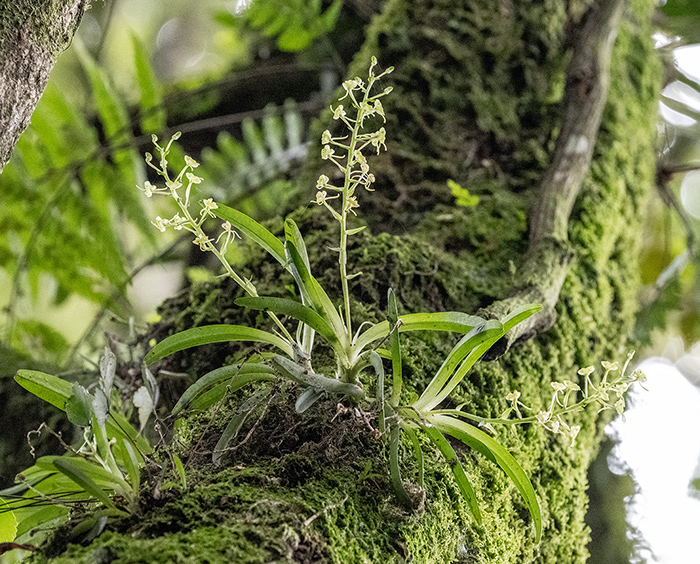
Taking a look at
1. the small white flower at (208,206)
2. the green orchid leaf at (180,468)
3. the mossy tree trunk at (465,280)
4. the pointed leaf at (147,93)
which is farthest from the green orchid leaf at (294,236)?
the pointed leaf at (147,93)

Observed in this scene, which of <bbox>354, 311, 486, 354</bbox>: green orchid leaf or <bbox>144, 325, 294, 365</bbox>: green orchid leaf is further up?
<bbox>144, 325, 294, 365</bbox>: green orchid leaf

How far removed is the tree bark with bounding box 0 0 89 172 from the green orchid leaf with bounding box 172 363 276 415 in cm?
43

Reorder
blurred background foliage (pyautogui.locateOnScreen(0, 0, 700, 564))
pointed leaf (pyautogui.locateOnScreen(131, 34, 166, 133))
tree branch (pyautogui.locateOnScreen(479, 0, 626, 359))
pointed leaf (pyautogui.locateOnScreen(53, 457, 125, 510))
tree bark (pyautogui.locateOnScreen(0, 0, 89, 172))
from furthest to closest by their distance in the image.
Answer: pointed leaf (pyautogui.locateOnScreen(131, 34, 166, 133))
blurred background foliage (pyautogui.locateOnScreen(0, 0, 700, 564))
tree branch (pyautogui.locateOnScreen(479, 0, 626, 359))
tree bark (pyautogui.locateOnScreen(0, 0, 89, 172))
pointed leaf (pyautogui.locateOnScreen(53, 457, 125, 510))

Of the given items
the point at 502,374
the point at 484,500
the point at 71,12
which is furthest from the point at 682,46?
the point at 71,12

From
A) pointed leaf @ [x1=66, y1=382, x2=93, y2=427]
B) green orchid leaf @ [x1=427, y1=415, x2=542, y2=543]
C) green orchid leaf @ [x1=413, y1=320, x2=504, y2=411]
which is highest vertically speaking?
pointed leaf @ [x1=66, y1=382, x2=93, y2=427]

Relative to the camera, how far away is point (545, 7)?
1966 millimetres

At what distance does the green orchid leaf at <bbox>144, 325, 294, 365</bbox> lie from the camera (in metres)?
0.90

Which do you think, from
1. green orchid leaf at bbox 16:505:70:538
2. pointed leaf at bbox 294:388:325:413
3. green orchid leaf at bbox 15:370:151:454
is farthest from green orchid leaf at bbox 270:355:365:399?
green orchid leaf at bbox 16:505:70:538

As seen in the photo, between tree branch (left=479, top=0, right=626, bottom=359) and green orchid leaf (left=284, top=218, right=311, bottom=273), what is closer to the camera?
green orchid leaf (left=284, top=218, right=311, bottom=273)

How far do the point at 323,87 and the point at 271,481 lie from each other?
2.58 m

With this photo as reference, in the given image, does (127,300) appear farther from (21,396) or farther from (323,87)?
(323,87)

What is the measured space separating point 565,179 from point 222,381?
1.15 meters

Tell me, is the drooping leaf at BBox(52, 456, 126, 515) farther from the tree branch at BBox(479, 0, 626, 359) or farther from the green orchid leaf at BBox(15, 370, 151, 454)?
the tree branch at BBox(479, 0, 626, 359)

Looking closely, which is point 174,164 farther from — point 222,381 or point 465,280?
point 222,381
